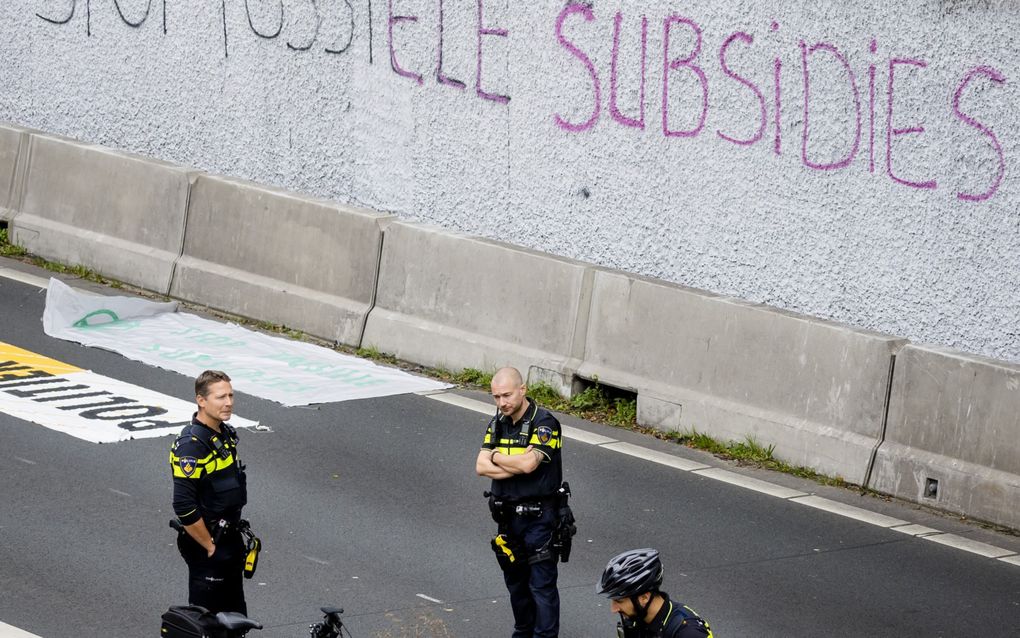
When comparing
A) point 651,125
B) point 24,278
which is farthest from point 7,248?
point 651,125

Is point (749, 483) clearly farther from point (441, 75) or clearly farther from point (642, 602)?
point (441, 75)

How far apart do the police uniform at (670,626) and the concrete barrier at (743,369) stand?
5089mm

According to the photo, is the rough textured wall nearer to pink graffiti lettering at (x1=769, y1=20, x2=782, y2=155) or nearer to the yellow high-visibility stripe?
pink graffiti lettering at (x1=769, y1=20, x2=782, y2=155)

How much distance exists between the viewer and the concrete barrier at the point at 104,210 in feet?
49.3

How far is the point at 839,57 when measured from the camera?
1122cm

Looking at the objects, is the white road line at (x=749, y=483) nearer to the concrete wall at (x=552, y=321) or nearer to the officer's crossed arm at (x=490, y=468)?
the concrete wall at (x=552, y=321)

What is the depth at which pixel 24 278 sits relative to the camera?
15.1 m

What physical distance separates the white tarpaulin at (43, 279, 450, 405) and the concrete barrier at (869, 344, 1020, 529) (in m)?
3.81

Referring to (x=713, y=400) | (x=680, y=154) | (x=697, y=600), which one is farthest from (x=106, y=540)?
(x=680, y=154)

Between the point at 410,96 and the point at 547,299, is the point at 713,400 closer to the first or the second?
the point at 547,299

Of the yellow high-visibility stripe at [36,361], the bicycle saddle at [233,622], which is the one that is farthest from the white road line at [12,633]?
the yellow high-visibility stripe at [36,361]

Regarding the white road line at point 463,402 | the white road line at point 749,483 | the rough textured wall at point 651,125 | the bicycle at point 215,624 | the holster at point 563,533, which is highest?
the rough textured wall at point 651,125

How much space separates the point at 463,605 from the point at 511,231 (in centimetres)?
563

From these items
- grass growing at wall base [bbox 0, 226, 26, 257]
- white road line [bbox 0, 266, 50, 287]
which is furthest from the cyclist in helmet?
grass growing at wall base [bbox 0, 226, 26, 257]
